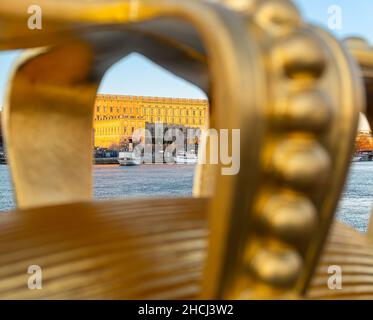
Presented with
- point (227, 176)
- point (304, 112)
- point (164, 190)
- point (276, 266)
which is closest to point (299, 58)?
point (304, 112)

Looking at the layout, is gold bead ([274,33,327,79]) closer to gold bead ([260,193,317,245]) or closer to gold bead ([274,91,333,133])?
gold bead ([274,91,333,133])

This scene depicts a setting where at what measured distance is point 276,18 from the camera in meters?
1.84

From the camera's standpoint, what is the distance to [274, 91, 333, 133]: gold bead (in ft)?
5.56


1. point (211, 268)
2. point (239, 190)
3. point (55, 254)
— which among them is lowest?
point (55, 254)

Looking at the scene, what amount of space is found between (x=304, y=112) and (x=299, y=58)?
168mm

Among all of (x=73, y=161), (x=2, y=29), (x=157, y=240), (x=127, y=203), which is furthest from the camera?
(x=73, y=161)

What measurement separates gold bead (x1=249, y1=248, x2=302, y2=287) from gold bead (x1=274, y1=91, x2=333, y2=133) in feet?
1.31

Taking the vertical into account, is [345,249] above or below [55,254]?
below

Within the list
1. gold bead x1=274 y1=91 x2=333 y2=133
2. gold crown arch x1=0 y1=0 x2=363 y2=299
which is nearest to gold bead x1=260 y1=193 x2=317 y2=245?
gold crown arch x1=0 y1=0 x2=363 y2=299

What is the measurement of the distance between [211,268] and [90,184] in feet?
9.26

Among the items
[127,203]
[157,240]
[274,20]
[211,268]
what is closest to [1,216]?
[127,203]

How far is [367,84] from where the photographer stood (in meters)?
3.04

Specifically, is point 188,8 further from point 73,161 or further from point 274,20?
point 73,161
